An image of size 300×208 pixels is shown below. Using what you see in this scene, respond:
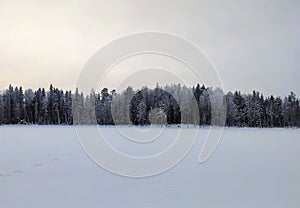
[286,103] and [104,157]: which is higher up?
[286,103]

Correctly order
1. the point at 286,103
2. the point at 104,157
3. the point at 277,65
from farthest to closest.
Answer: the point at 286,103 < the point at 277,65 < the point at 104,157

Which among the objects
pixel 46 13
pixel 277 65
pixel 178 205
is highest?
pixel 46 13

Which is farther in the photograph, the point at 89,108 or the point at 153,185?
the point at 89,108

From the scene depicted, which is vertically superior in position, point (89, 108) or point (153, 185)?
point (89, 108)

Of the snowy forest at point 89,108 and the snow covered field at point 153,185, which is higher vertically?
the snowy forest at point 89,108

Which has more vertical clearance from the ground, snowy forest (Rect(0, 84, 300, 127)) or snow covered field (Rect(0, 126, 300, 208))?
snowy forest (Rect(0, 84, 300, 127))

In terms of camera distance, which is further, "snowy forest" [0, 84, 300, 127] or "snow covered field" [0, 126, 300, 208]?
"snowy forest" [0, 84, 300, 127]

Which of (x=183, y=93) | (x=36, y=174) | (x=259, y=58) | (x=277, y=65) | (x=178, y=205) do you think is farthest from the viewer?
(x=183, y=93)

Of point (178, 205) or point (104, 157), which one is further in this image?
point (104, 157)

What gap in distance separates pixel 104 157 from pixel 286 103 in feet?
190

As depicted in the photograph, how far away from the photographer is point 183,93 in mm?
41000

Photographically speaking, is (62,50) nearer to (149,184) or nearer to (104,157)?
(104,157)

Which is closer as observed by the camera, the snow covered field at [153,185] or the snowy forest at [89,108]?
the snow covered field at [153,185]

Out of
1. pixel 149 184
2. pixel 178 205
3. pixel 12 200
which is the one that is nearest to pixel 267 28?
pixel 149 184
